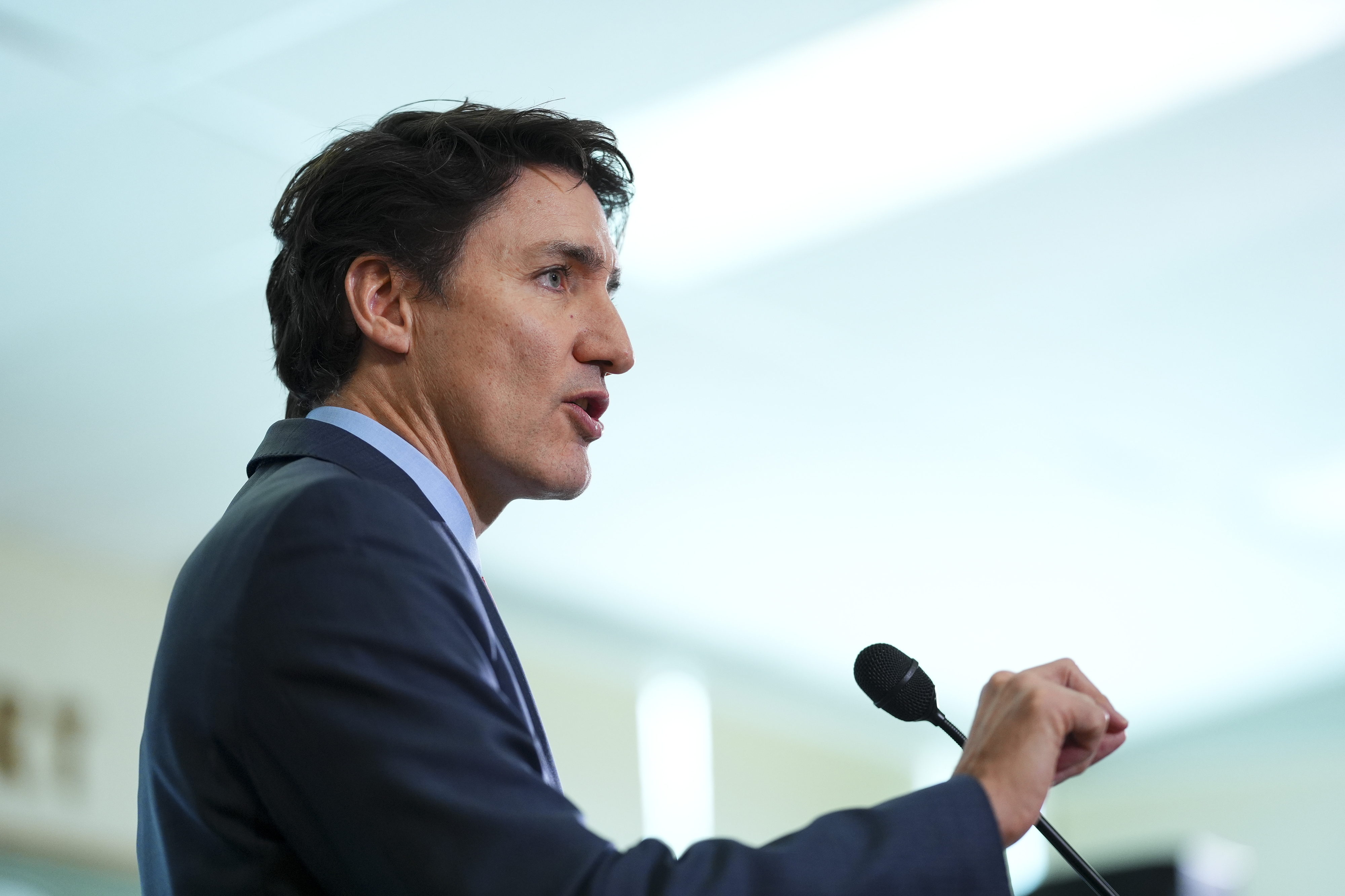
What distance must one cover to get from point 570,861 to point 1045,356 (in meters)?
4.13

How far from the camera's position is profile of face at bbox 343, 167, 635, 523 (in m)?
1.58

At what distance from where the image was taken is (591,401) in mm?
1651

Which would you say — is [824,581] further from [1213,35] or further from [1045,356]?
[1213,35]

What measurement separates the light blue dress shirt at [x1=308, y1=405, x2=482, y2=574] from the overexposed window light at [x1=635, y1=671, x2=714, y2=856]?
20.3 feet

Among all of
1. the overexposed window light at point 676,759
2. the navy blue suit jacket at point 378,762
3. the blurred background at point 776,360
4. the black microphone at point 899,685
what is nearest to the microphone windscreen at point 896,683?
the black microphone at point 899,685

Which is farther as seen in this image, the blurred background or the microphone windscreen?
the blurred background

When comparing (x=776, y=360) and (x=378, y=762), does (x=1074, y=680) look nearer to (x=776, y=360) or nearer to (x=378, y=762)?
A: (x=378, y=762)

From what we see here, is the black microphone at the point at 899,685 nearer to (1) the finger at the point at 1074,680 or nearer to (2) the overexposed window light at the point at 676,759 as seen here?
(1) the finger at the point at 1074,680

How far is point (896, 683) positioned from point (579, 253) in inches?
23.7

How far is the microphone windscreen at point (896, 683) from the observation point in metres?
1.38

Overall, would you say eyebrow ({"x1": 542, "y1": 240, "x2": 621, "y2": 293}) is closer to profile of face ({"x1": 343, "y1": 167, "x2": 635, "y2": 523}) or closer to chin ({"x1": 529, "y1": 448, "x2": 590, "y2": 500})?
profile of face ({"x1": 343, "y1": 167, "x2": 635, "y2": 523})

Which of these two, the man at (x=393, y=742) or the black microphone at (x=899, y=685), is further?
the black microphone at (x=899, y=685)

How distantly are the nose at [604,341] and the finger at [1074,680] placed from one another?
0.62 meters

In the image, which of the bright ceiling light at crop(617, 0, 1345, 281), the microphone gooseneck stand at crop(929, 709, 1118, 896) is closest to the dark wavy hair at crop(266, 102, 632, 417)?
the microphone gooseneck stand at crop(929, 709, 1118, 896)
